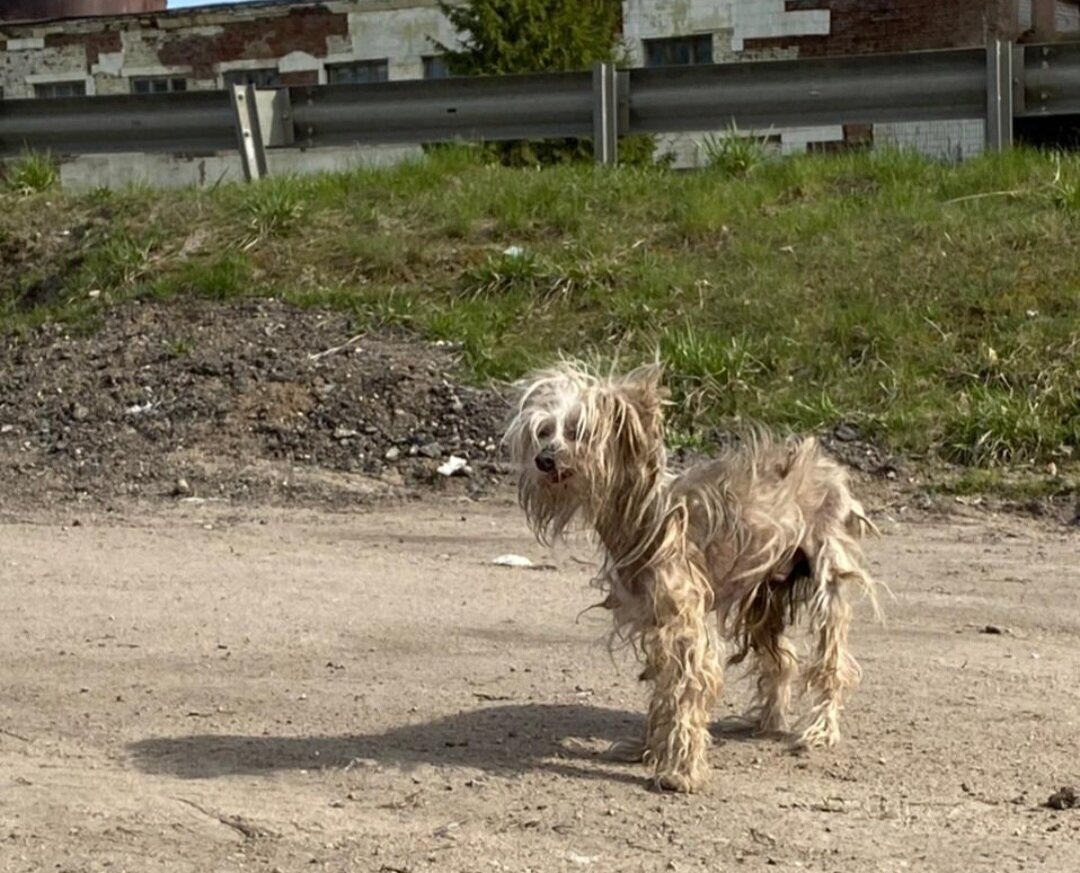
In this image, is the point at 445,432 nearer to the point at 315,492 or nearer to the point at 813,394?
the point at 315,492

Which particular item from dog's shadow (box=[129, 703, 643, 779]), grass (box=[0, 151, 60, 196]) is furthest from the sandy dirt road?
grass (box=[0, 151, 60, 196])

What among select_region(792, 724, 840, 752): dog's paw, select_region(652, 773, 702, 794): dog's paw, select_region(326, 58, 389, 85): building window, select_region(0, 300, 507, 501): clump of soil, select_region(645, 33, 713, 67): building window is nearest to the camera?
select_region(652, 773, 702, 794): dog's paw

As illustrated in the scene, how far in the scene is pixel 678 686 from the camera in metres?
5.49

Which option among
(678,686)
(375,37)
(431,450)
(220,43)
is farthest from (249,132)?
(220,43)

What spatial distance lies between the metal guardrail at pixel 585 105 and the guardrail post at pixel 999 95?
10mm

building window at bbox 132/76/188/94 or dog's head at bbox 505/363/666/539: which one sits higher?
building window at bbox 132/76/188/94

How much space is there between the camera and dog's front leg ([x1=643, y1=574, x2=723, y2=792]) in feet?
17.9

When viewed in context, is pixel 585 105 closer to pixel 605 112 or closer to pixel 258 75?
pixel 605 112

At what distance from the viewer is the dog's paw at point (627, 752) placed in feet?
19.0

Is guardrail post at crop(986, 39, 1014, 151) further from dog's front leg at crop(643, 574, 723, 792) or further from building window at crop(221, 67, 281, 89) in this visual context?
building window at crop(221, 67, 281, 89)

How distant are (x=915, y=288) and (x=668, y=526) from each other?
6.38m

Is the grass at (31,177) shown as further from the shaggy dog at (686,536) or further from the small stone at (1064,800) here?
the small stone at (1064,800)

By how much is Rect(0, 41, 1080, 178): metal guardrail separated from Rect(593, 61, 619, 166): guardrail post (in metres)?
0.01

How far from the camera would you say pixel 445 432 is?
10562 mm
